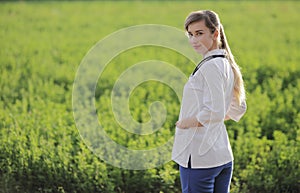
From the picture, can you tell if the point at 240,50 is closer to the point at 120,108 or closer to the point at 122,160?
the point at 120,108

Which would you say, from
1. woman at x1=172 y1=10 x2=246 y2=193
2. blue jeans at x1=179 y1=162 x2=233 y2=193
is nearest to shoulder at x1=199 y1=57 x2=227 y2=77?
woman at x1=172 y1=10 x2=246 y2=193

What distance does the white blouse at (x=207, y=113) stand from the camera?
288 cm

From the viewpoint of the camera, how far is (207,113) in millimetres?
2887

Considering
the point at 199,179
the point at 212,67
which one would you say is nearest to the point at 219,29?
the point at 212,67

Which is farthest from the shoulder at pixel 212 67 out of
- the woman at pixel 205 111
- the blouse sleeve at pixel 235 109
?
the blouse sleeve at pixel 235 109

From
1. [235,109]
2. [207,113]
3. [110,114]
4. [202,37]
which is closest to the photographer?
[207,113]

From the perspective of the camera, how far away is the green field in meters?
4.56

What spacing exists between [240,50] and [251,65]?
4.61ft

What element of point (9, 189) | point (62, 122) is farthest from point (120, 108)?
point (9, 189)

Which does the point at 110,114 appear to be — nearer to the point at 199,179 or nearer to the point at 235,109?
the point at 235,109

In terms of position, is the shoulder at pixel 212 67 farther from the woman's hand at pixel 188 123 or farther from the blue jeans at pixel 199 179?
the blue jeans at pixel 199 179

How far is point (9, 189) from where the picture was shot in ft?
14.9

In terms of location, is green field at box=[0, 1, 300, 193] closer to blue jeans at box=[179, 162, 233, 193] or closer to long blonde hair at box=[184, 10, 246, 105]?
blue jeans at box=[179, 162, 233, 193]

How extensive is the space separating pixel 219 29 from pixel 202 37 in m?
0.12
